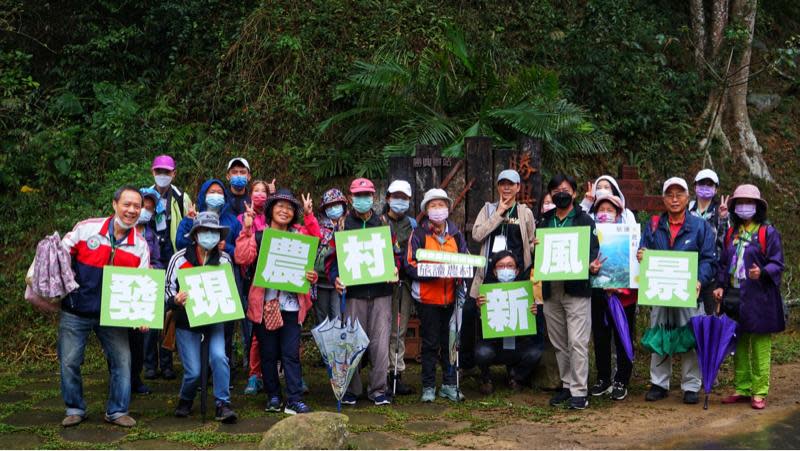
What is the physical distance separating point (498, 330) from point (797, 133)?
34.9 feet

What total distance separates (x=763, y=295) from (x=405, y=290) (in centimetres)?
315

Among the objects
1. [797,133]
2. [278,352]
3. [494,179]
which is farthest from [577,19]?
[278,352]

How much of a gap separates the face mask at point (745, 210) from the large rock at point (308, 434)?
3.95 metres

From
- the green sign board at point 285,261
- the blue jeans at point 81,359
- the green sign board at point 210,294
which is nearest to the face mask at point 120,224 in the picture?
the green sign board at point 210,294

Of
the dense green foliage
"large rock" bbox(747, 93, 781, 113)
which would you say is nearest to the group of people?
the dense green foliage

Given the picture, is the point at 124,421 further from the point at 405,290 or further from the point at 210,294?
the point at 405,290

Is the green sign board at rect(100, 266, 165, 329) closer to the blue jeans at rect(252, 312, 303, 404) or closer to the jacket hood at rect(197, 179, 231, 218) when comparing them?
the blue jeans at rect(252, 312, 303, 404)

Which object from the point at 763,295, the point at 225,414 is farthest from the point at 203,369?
the point at 763,295

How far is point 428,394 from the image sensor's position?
7883 mm

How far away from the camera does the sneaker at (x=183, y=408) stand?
731 centimetres

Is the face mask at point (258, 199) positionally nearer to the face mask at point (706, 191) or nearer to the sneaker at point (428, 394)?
the sneaker at point (428, 394)

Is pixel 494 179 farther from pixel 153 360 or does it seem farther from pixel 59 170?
A: pixel 59 170

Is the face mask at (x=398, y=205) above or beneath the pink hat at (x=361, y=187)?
beneath

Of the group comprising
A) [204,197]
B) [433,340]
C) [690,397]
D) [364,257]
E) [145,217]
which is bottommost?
[690,397]
